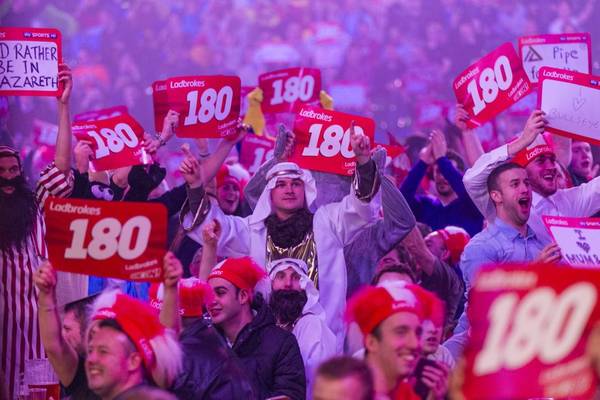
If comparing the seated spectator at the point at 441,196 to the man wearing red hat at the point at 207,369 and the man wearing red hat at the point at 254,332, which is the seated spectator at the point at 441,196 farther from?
the man wearing red hat at the point at 207,369

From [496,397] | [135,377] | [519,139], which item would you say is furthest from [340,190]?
[496,397]

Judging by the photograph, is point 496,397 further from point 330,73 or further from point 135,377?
point 330,73

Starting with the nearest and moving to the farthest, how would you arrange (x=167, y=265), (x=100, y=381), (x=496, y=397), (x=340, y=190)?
(x=496, y=397) → (x=100, y=381) → (x=167, y=265) → (x=340, y=190)

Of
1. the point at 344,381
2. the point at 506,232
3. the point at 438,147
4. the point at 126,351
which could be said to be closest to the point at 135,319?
the point at 126,351

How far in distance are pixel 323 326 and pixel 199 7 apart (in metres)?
11.2

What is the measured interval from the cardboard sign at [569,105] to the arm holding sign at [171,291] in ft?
8.15

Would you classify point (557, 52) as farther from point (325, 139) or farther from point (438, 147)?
point (325, 139)

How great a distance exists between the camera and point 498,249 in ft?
21.2

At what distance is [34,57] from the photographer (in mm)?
7121

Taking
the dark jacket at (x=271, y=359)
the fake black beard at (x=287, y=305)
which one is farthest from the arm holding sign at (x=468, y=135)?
the dark jacket at (x=271, y=359)

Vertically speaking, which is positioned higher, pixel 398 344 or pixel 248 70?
pixel 248 70

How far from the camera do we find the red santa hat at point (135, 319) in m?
4.88

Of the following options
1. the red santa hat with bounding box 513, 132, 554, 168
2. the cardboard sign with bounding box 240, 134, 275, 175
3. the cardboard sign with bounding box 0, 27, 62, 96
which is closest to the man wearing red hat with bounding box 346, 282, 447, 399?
the red santa hat with bounding box 513, 132, 554, 168

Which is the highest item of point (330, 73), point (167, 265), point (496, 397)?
point (330, 73)
